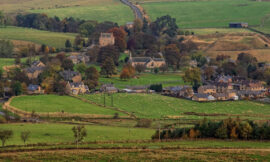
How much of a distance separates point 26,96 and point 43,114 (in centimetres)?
1413

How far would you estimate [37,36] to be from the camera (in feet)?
522

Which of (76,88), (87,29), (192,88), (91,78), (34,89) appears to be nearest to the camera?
(76,88)

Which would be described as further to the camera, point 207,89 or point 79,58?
point 79,58

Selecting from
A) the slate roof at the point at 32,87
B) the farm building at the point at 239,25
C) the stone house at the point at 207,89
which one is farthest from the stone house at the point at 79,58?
the farm building at the point at 239,25

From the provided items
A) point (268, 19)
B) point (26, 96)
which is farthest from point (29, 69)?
point (268, 19)

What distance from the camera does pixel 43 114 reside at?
82062 millimetres

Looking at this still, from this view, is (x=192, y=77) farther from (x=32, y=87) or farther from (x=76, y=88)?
(x=32, y=87)

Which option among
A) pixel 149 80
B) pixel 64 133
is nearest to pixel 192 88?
pixel 149 80

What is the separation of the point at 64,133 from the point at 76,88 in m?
35.0

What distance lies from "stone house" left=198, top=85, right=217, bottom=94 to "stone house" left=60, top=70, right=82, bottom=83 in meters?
23.7

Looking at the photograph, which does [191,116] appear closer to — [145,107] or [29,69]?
[145,107]

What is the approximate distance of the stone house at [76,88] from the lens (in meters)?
102

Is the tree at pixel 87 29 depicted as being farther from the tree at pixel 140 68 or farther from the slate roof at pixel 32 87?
the slate roof at pixel 32 87

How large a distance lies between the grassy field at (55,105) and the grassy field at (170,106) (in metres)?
4.30
